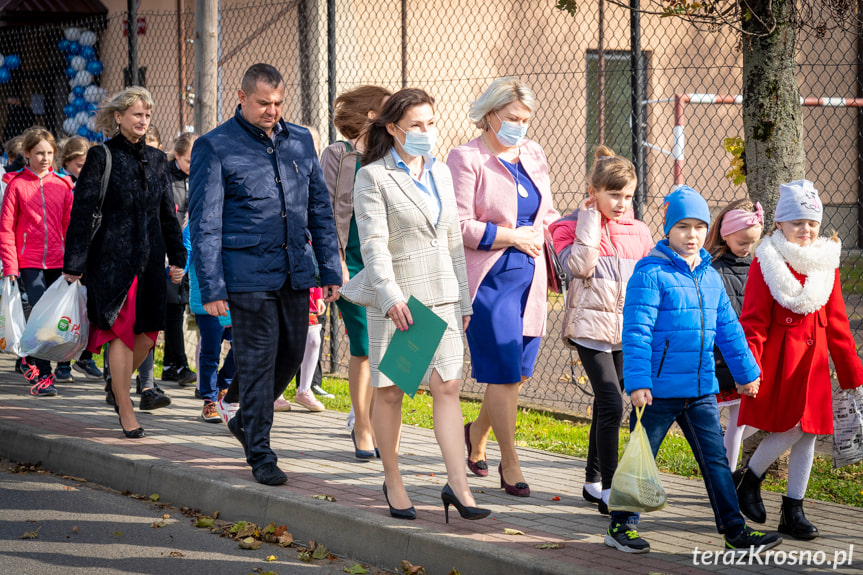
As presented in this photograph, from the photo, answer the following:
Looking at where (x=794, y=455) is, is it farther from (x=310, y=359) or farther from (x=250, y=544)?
(x=310, y=359)

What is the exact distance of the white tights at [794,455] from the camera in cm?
494

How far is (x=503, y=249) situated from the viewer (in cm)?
547

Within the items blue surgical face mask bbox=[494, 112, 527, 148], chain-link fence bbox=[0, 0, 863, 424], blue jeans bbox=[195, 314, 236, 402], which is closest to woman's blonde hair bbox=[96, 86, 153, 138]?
blue jeans bbox=[195, 314, 236, 402]

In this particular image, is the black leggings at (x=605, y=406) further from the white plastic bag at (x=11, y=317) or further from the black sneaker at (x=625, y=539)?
the white plastic bag at (x=11, y=317)

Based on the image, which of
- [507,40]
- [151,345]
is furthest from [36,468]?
[507,40]

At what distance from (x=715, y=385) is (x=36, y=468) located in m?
4.32

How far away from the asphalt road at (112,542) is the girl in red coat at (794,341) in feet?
6.47

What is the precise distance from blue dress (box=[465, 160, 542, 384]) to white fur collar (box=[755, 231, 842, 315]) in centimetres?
122

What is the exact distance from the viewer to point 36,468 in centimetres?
664

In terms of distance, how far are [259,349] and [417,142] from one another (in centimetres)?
150

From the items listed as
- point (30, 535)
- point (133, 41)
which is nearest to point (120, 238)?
point (30, 535)

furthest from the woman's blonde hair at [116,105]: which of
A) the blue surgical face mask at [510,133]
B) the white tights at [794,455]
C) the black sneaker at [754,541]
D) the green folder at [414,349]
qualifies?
the black sneaker at [754,541]

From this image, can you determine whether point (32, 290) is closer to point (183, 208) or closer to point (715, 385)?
point (183, 208)

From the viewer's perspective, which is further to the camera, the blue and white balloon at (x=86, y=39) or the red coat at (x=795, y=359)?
the blue and white balloon at (x=86, y=39)
